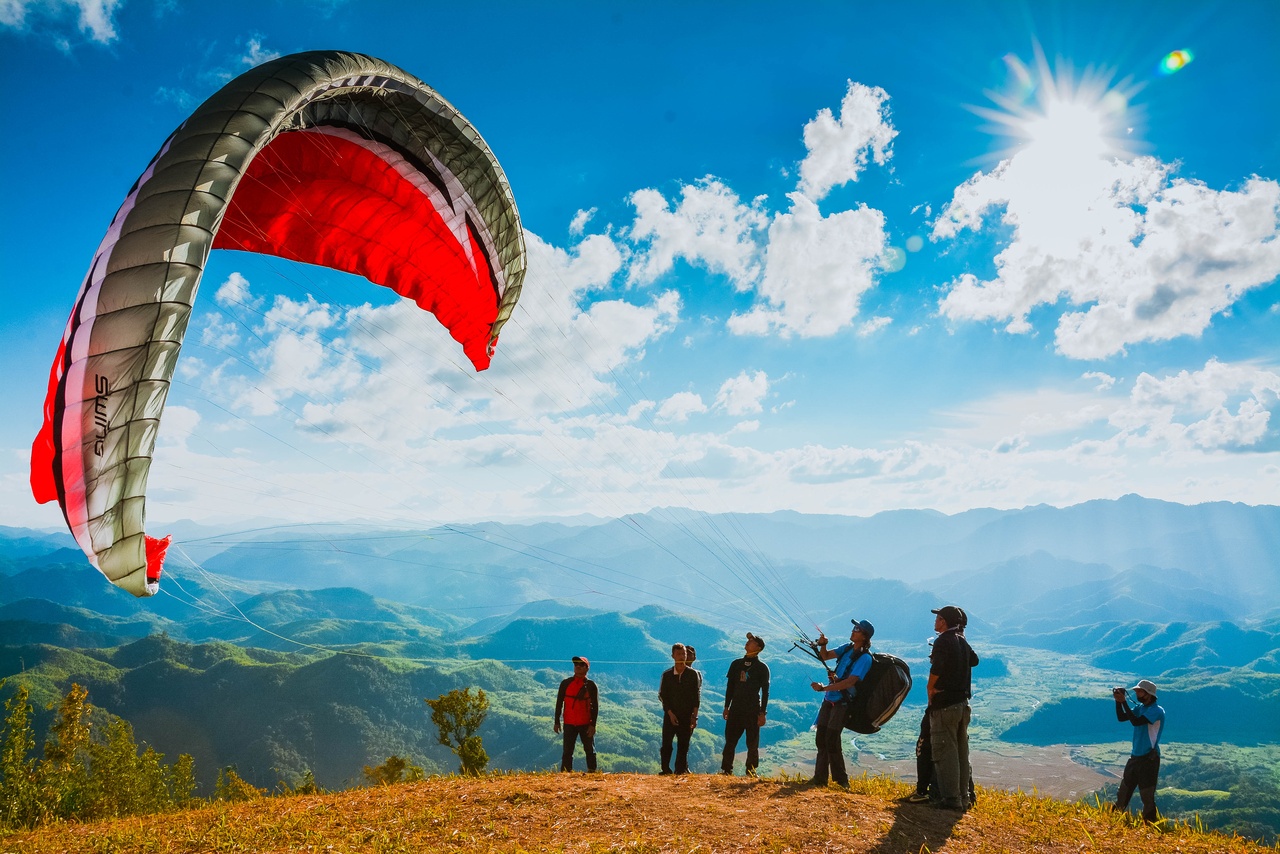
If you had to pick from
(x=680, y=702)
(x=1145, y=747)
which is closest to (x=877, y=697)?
(x=680, y=702)

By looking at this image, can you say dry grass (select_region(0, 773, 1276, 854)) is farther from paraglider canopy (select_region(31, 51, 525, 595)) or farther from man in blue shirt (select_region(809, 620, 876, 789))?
paraglider canopy (select_region(31, 51, 525, 595))

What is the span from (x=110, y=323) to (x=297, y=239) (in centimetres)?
471

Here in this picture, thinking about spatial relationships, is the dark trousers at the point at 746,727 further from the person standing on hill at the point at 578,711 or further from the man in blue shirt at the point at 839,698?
the person standing on hill at the point at 578,711

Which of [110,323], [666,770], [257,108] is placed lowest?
[666,770]

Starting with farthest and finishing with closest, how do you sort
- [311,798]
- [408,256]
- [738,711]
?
[408,256]
[738,711]
[311,798]

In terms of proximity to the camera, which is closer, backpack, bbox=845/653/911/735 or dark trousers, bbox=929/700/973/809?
dark trousers, bbox=929/700/973/809

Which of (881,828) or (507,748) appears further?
(507,748)

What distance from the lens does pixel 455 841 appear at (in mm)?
5422

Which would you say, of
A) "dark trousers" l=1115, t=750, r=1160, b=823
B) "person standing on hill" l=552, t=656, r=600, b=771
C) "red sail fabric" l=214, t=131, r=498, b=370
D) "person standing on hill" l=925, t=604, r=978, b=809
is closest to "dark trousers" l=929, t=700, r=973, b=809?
"person standing on hill" l=925, t=604, r=978, b=809

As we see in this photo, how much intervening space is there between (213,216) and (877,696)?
7917 millimetres

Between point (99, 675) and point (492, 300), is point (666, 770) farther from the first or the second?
point (99, 675)

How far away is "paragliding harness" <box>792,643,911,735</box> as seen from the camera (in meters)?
7.00

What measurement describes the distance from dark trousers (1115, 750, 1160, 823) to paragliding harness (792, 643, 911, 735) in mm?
2988

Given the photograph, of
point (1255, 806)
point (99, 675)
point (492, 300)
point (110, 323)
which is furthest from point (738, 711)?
point (99, 675)
